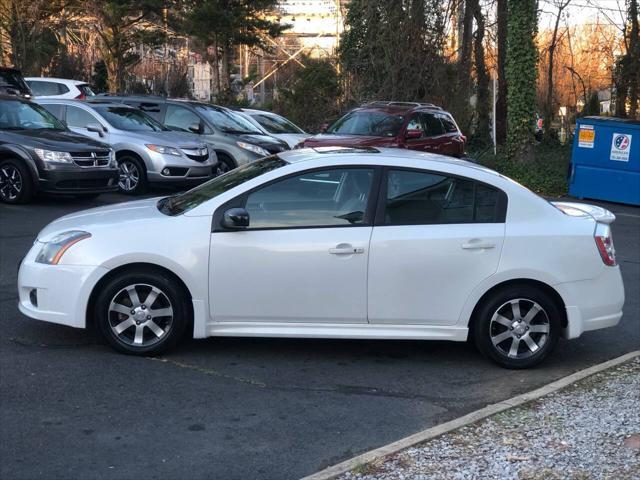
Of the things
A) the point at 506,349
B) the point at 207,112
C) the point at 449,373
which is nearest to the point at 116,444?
the point at 449,373

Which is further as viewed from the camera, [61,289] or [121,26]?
[121,26]

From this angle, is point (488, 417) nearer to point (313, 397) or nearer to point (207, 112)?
point (313, 397)

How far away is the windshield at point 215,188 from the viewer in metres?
6.12

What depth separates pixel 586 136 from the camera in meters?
16.5

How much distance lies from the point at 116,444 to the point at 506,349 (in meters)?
2.92

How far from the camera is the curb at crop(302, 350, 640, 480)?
418 cm

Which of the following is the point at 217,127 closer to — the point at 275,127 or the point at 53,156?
the point at 275,127

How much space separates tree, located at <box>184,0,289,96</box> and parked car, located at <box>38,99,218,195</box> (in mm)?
17600

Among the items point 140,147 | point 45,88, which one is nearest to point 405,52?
point 45,88

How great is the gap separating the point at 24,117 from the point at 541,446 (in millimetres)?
11471

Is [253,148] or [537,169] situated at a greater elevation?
[253,148]

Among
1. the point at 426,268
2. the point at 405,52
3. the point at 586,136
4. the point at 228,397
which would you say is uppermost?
the point at 405,52

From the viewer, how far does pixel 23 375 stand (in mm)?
5605

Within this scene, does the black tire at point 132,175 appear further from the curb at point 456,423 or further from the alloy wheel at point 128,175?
the curb at point 456,423
